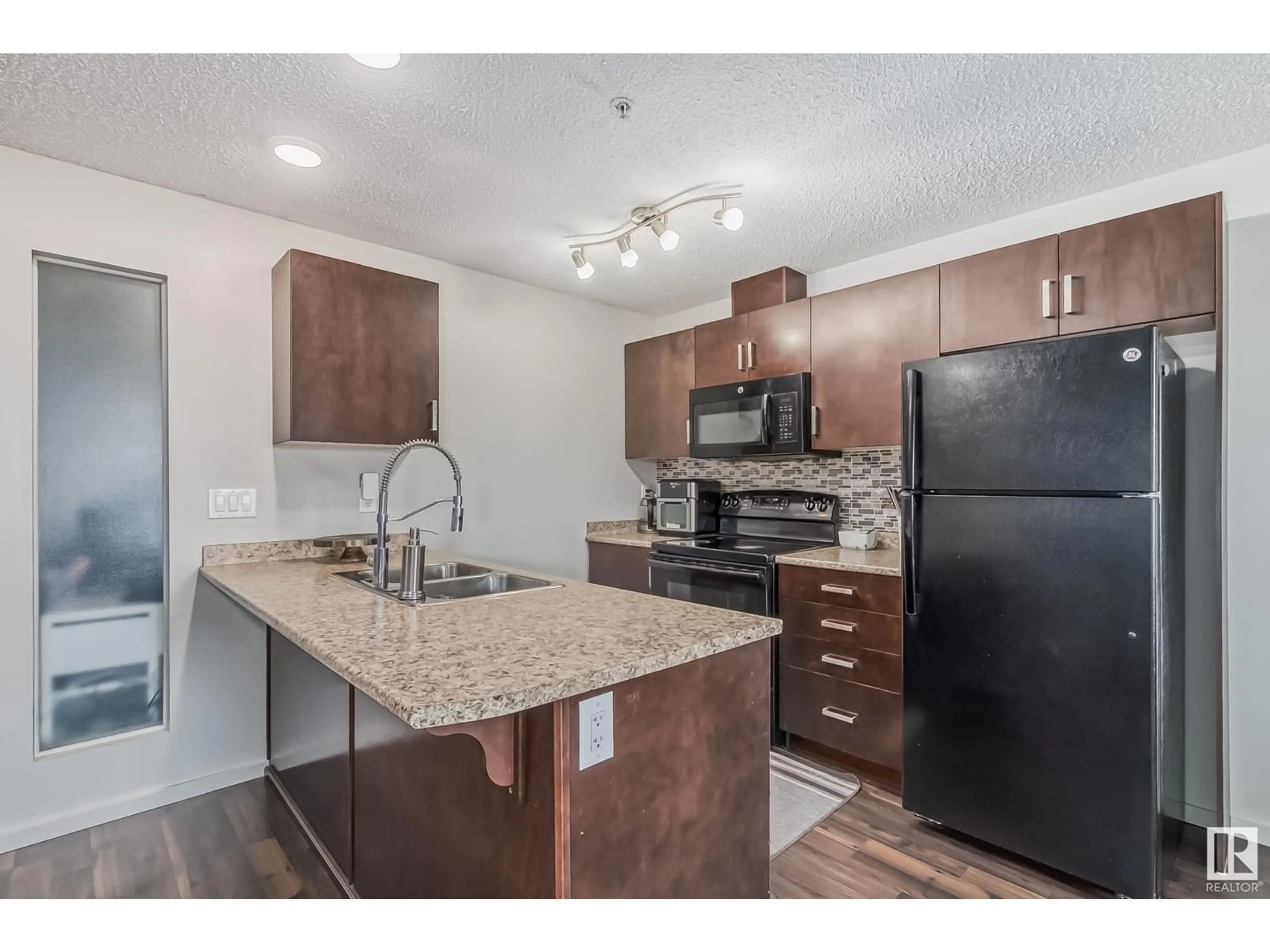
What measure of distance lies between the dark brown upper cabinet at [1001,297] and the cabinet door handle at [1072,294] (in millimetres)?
43

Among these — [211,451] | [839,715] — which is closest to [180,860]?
[211,451]

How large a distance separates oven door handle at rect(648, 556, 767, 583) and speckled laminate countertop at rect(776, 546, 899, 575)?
0.12m

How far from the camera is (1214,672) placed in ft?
6.55

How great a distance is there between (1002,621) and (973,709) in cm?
30

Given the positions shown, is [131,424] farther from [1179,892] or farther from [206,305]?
[1179,892]

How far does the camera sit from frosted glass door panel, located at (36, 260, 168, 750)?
6.79 ft

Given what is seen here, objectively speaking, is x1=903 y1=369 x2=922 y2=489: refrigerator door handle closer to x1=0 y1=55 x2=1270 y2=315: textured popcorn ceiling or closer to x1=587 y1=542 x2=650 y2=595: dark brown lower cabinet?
x1=0 y1=55 x2=1270 y2=315: textured popcorn ceiling

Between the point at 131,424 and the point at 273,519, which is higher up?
the point at 131,424

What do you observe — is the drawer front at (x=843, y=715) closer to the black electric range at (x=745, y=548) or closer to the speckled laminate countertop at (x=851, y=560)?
the black electric range at (x=745, y=548)

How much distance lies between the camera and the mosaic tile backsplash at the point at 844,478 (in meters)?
2.92

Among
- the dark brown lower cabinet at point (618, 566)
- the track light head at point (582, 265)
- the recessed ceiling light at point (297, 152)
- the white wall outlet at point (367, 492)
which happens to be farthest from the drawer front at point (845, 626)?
the recessed ceiling light at point (297, 152)

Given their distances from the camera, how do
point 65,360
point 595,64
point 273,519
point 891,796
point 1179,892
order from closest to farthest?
point 595,64 < point 1179,892 < point 65,360 < point 891,796 < point 273,519

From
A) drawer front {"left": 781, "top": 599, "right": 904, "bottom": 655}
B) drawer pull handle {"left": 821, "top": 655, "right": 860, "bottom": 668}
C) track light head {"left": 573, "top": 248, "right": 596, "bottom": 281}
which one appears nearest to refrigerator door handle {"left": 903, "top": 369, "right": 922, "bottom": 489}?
drawer front {"left": 781, "top": 599, "right": 904, "bottom": 655}

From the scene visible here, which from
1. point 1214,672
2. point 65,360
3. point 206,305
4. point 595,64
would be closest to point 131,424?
point 65,360
